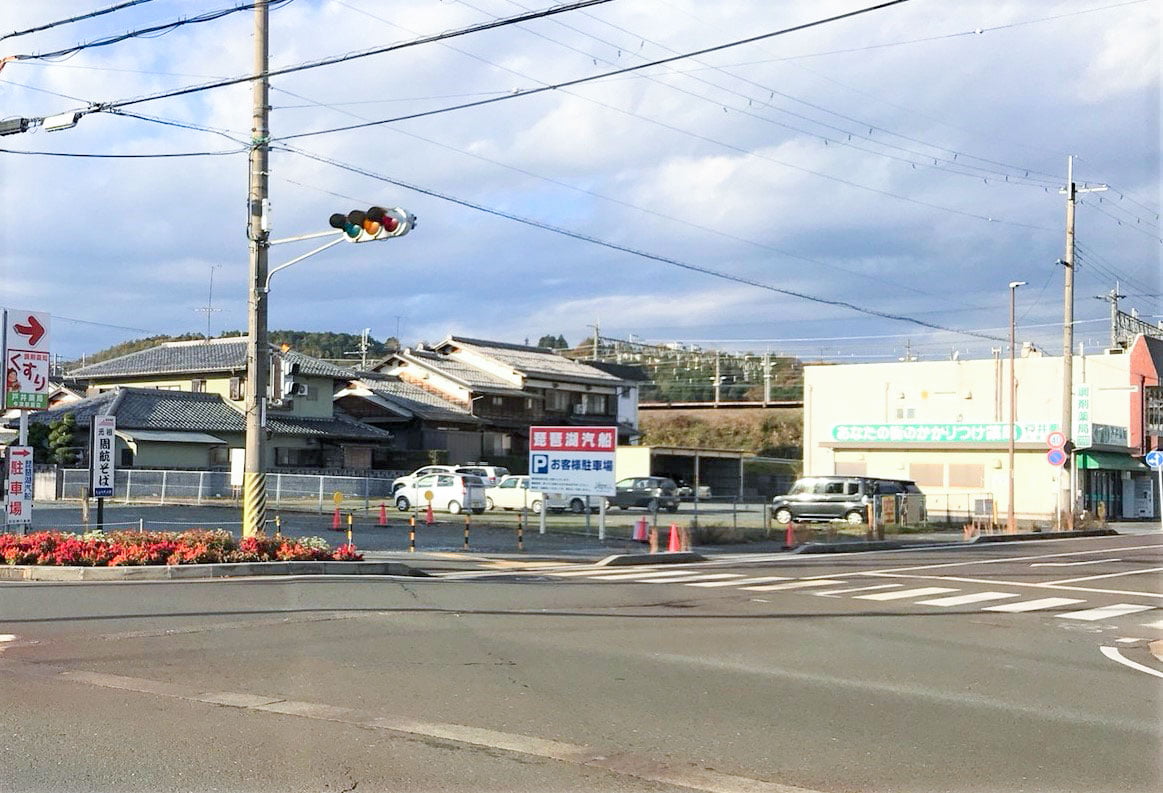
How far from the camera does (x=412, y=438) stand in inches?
2496

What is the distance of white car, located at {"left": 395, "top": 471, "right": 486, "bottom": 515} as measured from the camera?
1495 inches

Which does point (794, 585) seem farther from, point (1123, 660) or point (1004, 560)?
point (1004, 560)

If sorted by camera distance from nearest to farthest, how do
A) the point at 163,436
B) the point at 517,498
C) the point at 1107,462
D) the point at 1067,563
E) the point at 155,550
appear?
the point at 155,550, the point at 1067,563, the point at 517,498, the point at 163,436, the point at 1107,462

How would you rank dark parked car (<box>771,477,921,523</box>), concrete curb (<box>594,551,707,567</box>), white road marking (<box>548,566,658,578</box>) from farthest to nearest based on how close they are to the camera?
dark parked car (<box>771,477,921,523</box>)
concrete curb (<box>594,551,707,567</box>)
white road marking (<box>548,566,658,578</box>)

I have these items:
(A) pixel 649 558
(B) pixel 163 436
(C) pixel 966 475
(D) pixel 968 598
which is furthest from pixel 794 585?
(B) pixel 163 436

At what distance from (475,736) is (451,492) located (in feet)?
101

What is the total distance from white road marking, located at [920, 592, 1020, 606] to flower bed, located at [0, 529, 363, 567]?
9.37 m

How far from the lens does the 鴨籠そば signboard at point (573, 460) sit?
28016mm

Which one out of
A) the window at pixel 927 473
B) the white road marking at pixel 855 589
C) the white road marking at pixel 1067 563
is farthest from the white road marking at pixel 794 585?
the window at pixel 927 473

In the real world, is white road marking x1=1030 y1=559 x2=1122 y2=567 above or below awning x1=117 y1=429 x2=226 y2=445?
below

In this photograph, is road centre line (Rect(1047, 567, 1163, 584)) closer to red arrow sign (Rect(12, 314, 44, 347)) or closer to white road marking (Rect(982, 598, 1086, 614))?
white road marking (Rect(982, 598, 1086, 614))

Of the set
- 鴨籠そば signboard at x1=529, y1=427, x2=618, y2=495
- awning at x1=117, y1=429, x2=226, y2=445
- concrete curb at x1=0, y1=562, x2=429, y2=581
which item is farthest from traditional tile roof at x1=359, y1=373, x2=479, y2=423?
concrete curb at x1=0, y1=562, x2=429, y2=581

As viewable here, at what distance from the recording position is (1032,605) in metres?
17.0

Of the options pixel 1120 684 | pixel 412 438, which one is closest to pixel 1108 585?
pixel 1120 684
